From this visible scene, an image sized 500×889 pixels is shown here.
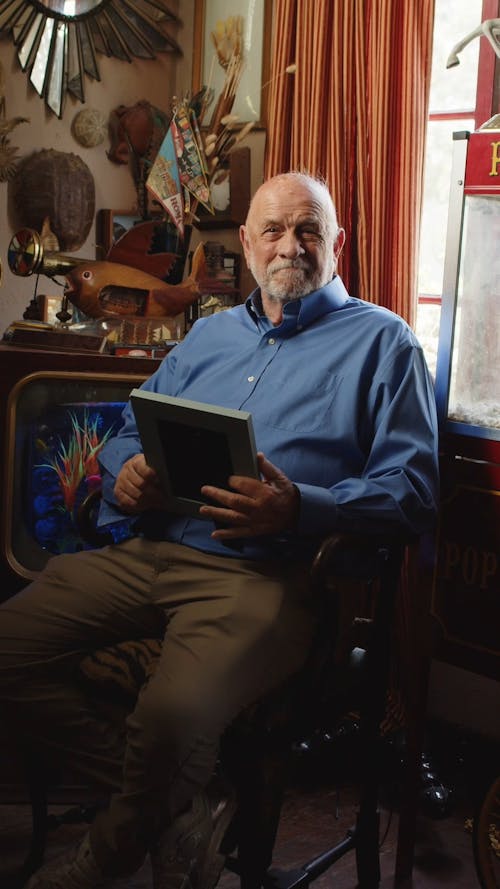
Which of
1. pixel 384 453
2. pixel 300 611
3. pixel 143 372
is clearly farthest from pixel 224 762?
pixel 143 372

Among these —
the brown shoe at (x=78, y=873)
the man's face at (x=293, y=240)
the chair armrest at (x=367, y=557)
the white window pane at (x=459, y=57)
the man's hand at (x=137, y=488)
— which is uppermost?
the white window pane at (x=459, y=57)

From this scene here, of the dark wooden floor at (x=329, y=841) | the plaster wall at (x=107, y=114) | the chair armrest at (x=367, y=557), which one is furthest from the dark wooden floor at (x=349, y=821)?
the plaster wall at (x=107, y=114)

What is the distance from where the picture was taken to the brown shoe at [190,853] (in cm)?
167

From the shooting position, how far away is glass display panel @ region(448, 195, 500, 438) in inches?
82.7

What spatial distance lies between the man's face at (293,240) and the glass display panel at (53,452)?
0.53 metres

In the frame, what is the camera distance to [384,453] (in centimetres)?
189

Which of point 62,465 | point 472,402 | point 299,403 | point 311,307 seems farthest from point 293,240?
point 62,465

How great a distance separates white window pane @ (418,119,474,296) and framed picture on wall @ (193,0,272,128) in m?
0.58

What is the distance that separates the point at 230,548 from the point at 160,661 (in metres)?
0.28

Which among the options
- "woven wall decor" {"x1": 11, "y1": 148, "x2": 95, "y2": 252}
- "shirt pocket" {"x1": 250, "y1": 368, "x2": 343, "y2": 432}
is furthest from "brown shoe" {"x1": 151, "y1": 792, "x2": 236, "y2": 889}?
"woven wall decor" {"x1": 11, "y1": 148, "x2": 95, "y2": 252}

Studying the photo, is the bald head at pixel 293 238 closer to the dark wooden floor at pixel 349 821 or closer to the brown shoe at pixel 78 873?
the dark wooden floor at pixel 349 821

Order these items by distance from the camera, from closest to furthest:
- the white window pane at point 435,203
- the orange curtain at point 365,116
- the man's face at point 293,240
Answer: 1. the man's face at point 293,240
2. the orange curtain at point 365,116
3. the white window pane at point 435,203

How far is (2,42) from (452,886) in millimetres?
2611

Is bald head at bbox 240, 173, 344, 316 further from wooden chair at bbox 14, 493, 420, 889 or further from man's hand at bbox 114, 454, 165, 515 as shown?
wooden chair at bbox 14, 493, 420, 889
